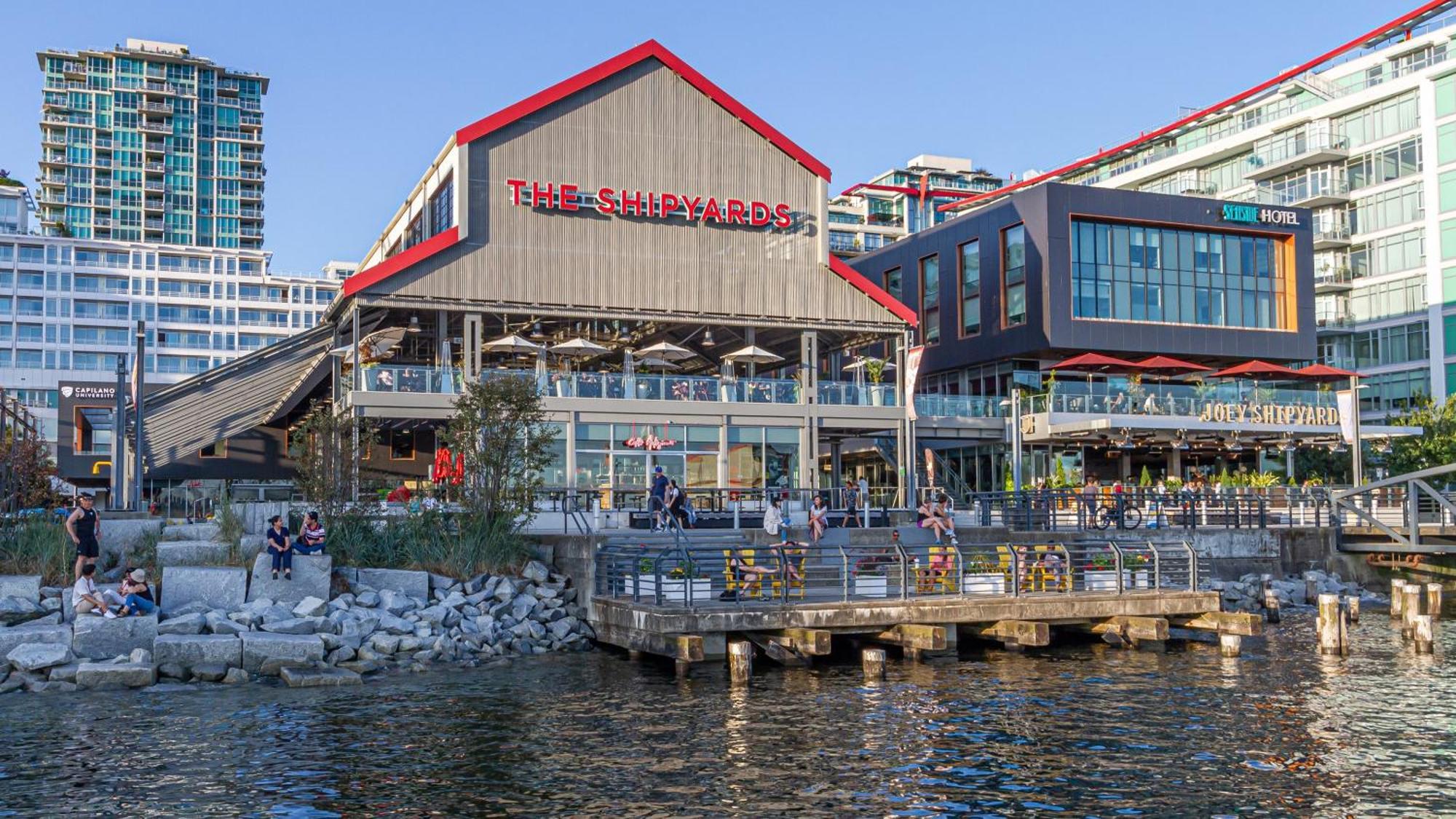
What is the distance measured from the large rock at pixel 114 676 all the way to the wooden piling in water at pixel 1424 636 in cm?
2240

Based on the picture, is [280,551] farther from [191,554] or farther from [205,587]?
[191,554]

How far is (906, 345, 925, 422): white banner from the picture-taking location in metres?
44.4

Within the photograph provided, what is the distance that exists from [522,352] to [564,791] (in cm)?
3277

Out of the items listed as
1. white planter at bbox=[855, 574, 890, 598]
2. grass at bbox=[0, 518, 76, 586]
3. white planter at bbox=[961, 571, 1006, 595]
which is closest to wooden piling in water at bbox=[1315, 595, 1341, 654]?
white planter at bbox=[961, 571, 1006, 595]

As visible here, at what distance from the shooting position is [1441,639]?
91.4 ft

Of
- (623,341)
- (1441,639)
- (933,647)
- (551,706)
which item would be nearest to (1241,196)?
(623,341)

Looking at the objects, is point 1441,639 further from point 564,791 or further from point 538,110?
point 538,110

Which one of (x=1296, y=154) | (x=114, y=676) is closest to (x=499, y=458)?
(x=114, y=676)

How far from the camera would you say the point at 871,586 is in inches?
989

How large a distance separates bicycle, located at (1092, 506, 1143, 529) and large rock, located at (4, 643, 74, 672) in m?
25.7

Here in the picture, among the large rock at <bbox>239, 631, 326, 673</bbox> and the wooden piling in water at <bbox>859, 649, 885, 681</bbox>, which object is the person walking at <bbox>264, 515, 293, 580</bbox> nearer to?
the large rock at <bbox>239, 631, 326, 673</bbox>

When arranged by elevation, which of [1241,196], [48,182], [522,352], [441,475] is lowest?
[441,475]

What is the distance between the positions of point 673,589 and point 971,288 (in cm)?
3761

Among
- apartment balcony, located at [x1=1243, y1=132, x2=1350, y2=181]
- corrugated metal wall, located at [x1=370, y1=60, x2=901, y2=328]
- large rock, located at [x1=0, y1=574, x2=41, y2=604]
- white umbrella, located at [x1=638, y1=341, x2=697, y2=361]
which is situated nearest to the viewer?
large rock, located at [x1=0, y1=574, x2=41, y2=604]
